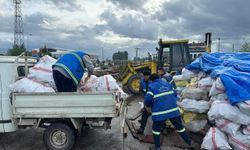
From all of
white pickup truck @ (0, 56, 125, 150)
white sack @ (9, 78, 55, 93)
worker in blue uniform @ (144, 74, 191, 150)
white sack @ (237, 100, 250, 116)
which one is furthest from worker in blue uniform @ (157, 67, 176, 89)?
white sack @ (9, 78, 55, 93)

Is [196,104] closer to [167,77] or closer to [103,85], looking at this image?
[167,77]

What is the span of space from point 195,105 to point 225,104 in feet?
2.92

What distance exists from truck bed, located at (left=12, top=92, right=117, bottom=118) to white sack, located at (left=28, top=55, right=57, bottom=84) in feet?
2.09

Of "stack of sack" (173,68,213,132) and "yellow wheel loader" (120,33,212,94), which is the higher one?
"yellow wheel loader" (120,33,212,94)

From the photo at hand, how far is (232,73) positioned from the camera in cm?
617

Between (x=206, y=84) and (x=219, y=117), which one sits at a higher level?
(x=206, y=84)

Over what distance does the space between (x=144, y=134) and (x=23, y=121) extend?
8.73ft

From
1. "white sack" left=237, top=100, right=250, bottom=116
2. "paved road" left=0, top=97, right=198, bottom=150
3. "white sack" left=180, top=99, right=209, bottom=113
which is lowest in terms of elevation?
"paved road" left=0, top=97, right=198, bottom=150

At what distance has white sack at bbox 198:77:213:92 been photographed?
Answer: 22.7ft

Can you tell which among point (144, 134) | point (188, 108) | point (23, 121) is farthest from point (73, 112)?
point (188, 108)

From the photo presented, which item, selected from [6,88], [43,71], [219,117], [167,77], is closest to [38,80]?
[43,71]

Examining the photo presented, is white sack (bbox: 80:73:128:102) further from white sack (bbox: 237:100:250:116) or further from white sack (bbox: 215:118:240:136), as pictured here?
white sack (bbox: 237:100:250:116)

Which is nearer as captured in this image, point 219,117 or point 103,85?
point 219,117

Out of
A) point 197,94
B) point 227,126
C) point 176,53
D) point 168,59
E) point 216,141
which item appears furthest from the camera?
point 168,59
